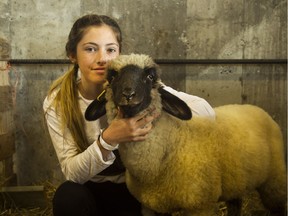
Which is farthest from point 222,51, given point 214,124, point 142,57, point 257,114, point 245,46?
point 142,57

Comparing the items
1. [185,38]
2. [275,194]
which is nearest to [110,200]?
[275,194]

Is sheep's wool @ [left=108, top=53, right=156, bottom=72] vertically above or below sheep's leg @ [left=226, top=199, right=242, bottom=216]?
above

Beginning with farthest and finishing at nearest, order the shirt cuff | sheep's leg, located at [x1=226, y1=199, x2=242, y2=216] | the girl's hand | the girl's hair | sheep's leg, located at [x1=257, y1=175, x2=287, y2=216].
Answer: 1. sheep's leg, located at [x1=226, y1=199, x2=242, y2=216]
2. sheep's leg, located at [x1=257, y1=175, x2=287, y2=216]
3. the girl's hair
4. the shirt cuff
5. the girl's hand

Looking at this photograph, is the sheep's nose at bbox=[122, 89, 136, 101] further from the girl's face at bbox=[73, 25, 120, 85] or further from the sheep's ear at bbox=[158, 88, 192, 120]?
the girl's face at bbox=[73, 25, 120, 85]

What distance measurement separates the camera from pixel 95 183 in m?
2.17

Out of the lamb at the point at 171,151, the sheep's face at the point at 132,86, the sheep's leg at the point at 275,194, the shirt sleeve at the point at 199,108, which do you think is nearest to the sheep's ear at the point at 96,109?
the lamb at the point at 171,151

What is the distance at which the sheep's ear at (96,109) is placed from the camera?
1.81m

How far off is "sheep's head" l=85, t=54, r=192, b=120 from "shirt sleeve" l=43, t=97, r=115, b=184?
189mm

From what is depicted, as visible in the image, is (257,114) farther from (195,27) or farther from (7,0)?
(7,0)

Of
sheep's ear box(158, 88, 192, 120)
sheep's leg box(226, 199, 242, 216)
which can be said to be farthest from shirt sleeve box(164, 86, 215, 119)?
sheep's leg box(226, 199, 242, 216)

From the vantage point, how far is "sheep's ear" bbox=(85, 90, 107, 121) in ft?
5.92

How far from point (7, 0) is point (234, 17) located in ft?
6.42

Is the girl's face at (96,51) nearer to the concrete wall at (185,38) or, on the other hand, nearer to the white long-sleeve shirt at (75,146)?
the white long-sleeve shirt at (75,146)

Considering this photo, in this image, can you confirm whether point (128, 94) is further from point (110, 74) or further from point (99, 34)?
point (99, 34)
